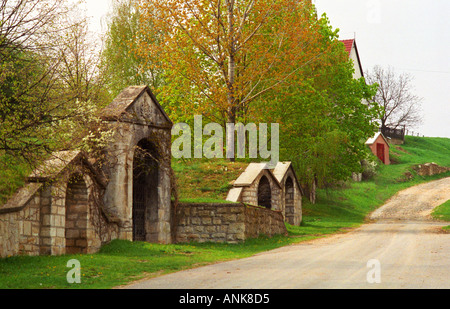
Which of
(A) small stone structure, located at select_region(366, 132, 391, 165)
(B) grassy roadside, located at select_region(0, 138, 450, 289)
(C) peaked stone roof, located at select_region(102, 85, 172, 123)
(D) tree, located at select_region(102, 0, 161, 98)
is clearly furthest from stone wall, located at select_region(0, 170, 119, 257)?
(A) small stone structure, located at select_region(366, 132, 391, 165)

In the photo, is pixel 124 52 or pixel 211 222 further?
pixel 124 52

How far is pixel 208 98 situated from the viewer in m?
28.9

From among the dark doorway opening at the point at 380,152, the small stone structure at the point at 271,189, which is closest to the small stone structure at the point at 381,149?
the dark doorway opening at the point at 380,152

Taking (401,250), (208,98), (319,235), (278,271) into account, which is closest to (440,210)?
(319,235)

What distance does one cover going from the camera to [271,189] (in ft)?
90.8

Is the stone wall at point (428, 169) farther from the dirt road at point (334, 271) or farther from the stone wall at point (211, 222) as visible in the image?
the stone wall at point (211, 222)

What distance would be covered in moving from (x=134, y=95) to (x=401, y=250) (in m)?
8.86

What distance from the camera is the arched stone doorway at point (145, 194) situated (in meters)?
18.4

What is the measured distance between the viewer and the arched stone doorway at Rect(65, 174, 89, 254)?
1458 centimetres

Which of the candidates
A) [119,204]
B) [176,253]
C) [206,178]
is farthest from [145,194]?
[206,178]

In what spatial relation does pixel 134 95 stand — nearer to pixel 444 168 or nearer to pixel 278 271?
pixel 278 271

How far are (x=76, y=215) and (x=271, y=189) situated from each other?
1427 cm

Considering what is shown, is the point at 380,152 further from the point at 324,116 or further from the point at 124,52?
the point at 124,52

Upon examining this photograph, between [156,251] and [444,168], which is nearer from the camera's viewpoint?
[156,251]
